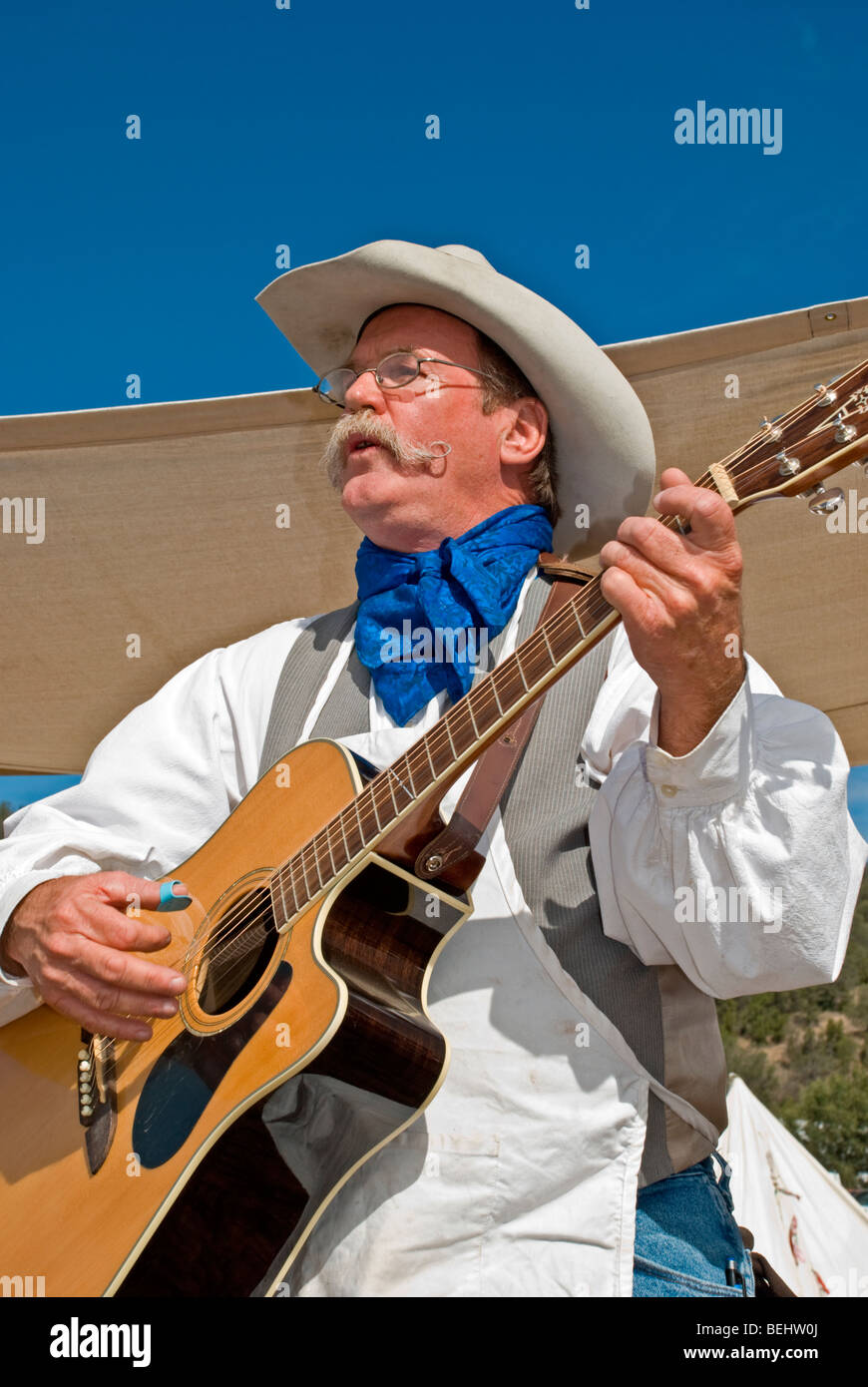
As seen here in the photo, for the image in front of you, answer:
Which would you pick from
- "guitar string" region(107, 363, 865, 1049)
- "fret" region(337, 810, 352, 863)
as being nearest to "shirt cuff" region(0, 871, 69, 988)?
"guitar string" region(107, 363, 865, 1049)

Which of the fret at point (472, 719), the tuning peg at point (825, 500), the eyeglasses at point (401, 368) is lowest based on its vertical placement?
the fret at point (472, 719)

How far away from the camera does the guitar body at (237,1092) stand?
1509 mm

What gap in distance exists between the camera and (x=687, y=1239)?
5.48 ft

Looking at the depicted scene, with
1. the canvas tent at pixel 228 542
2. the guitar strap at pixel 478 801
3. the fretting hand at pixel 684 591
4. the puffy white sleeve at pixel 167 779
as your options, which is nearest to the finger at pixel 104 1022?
the puffy white sleeve at pixel 167 779

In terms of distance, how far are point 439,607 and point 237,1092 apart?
919mm

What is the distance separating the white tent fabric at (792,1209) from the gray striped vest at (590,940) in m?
1.87

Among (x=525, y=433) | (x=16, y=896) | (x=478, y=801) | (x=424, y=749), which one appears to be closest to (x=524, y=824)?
(x=478, y=801)

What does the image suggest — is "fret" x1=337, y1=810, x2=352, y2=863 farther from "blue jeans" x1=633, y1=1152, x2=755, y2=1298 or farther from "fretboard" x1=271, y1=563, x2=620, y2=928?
"blue jeans" x1=633, y1=1152, x2=755, y2=1298

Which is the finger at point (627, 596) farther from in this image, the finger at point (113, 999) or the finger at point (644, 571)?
the finger at point (113, 999)

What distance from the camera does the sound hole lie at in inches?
65.4

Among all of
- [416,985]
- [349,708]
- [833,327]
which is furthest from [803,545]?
[416,985]

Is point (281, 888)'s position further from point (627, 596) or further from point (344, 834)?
point (627, 596)

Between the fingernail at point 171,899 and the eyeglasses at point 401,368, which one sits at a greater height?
the eyeglasses at point 401,368
